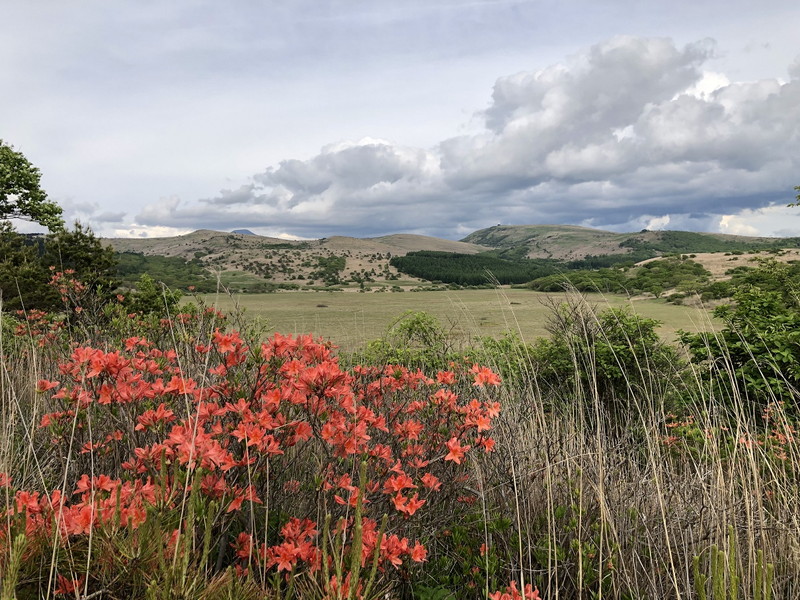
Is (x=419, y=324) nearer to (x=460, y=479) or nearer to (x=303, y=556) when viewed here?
(x=460, y=479)

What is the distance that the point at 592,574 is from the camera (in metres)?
2.21

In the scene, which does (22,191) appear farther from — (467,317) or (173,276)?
(467,317)

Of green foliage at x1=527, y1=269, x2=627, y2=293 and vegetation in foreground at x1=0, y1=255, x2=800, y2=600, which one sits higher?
green foliage at x1=527, y1=269, x2=627, y2=293

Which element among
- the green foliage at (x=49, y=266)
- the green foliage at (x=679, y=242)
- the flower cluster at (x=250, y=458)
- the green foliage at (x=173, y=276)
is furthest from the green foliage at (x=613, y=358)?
the green foliage at (x=679, y=242)

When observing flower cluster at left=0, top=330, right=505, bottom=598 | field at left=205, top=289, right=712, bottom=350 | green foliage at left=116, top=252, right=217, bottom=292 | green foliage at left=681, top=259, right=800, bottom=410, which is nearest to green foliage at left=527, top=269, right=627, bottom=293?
field at left=205, top=289, right=712, bottom=350

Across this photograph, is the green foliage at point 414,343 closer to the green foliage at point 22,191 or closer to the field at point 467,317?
the field at point 467,317

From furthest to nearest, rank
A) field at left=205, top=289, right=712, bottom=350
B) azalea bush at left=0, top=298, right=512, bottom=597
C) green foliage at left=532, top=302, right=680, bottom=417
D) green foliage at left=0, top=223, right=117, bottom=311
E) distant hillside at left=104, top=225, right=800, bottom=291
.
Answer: distant hillside at left=104, top=225, right=800, bottom=291 → green foliage at left=0, top=223, right=117, bottom=311 → green foliage at left=532, top=302, right=680, bottom=417 → field at left=205, top=289, right=712, bottom=350 → azalea bush at left=0, top=298, right=512, bottom=597

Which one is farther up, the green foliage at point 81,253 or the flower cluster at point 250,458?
the green foliage at point 81,253

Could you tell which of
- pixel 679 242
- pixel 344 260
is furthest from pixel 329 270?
pixel 679 242

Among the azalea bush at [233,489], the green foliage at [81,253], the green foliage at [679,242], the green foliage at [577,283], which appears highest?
the green foliage at [679,242]

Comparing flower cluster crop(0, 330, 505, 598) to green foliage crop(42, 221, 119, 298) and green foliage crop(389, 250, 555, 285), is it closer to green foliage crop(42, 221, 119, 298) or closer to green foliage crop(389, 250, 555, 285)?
green foliage crop(42, 221, 119, 298)

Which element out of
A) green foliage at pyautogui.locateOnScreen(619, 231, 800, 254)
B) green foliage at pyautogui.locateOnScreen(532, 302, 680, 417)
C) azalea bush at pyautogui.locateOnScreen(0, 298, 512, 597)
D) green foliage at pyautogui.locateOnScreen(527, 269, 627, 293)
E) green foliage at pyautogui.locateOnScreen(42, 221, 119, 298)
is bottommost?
green foliage at pyautogui.locateOnScreen(532, 302, 680, 417)

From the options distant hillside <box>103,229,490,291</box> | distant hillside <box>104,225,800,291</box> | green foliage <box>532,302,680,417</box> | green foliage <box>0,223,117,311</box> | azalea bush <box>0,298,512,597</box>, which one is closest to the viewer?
azalea bush <box>0,298,512,597</box>

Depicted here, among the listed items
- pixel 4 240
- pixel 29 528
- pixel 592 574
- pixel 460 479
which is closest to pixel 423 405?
pixel 460 479
